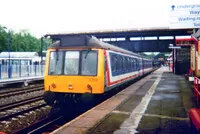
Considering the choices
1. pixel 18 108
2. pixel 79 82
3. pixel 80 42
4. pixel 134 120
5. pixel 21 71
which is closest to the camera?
pixel 134 120

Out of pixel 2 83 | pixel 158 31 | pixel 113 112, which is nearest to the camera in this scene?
pixel 113 112

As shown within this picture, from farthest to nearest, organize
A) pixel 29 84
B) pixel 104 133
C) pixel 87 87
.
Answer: pixel 29 84, pixel 87 87, pixel 104 133

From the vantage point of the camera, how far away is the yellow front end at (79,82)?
31.8 feet

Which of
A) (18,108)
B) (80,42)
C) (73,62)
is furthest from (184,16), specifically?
(18,108)

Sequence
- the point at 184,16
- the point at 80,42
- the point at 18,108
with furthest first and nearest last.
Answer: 1. the point at 18,108
2. the point at 184,16
3. the point at 80,42

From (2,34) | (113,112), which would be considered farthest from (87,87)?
(2,34)

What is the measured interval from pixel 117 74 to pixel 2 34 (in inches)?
2448

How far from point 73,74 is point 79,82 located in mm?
425

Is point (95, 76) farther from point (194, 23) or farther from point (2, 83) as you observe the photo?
point (2, 83)

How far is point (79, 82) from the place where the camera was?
386 inches

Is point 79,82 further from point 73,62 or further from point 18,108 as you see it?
point 18,108

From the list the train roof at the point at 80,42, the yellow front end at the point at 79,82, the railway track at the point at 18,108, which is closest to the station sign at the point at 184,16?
the train roof at the point at 80,42

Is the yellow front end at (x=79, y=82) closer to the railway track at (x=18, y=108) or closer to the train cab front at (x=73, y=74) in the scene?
the train cab front at (x=73, y=74)

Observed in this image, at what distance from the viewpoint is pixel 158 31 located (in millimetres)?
32406
